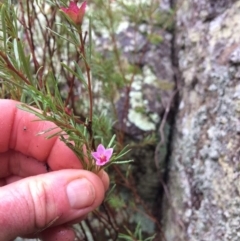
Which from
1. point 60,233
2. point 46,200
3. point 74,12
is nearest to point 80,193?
point 46,200

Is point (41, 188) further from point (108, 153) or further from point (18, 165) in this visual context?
point (18, 165)

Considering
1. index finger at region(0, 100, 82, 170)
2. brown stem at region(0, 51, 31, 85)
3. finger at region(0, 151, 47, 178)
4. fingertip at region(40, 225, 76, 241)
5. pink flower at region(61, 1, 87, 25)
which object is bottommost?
fingertip at region(40, 225, 76, 241)

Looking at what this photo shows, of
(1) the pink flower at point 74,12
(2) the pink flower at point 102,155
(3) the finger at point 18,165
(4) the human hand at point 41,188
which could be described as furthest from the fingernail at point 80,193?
(1) the pink flower at point 74,12

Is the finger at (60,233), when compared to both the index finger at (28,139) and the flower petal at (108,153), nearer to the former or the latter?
the index finger at (28,139)

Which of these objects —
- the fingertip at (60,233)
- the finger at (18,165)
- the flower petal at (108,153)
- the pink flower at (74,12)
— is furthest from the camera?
the finger at (18,165)

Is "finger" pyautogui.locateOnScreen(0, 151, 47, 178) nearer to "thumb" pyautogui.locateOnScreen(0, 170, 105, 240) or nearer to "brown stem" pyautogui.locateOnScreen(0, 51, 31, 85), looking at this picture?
"thumb" pyautogui.locateOnScreen(0, 170, 105, 240)

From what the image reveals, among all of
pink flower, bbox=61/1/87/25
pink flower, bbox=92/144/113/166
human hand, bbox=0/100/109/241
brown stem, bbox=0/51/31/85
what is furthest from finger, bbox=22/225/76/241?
pink flower, bbox=61/1/87/25

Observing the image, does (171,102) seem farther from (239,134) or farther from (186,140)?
(239,134)
